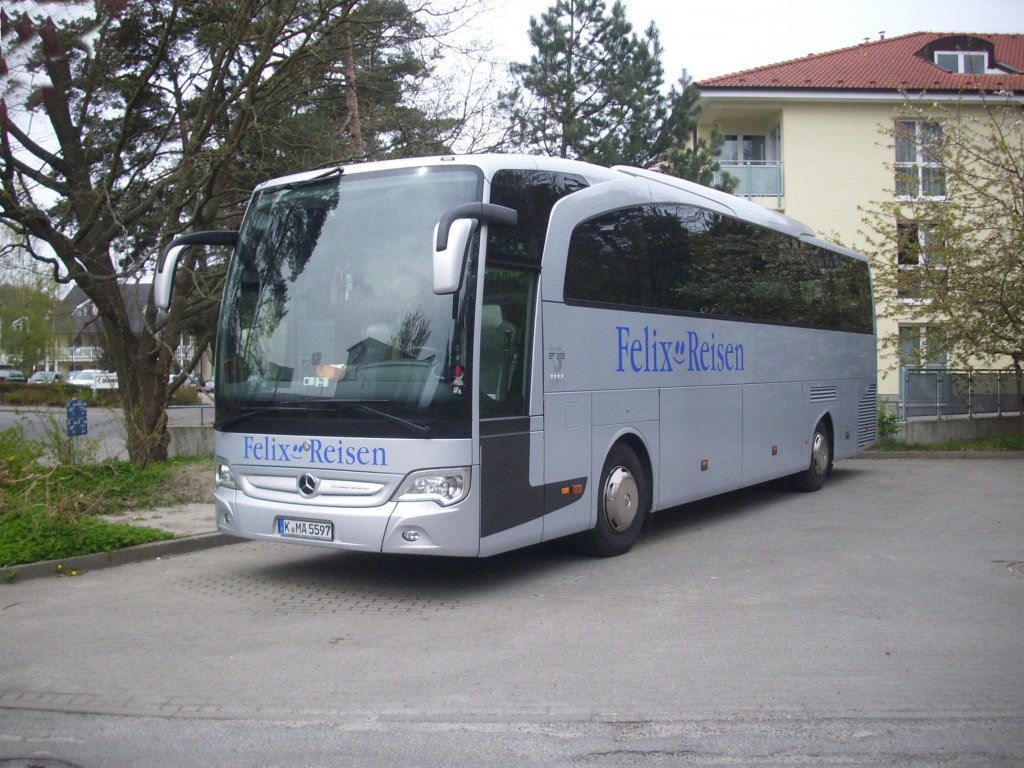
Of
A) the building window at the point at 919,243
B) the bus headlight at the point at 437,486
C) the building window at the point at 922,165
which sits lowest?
the bus headlight at the point at 437,486

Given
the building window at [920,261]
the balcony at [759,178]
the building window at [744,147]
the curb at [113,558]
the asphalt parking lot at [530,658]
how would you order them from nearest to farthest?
the asphalt parking lot at [530,658] < the curb at [113,558] < the building window at [920,261] < the balcony at [759,178] < the building window at [744,147]

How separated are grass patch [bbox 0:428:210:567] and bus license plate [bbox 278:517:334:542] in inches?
97.8

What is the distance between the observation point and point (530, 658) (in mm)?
6184

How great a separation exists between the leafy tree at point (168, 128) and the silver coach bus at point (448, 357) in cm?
579

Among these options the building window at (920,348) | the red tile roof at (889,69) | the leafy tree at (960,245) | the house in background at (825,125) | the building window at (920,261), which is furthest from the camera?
the house in background at (825,125)

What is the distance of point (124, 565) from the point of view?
9.37 meters

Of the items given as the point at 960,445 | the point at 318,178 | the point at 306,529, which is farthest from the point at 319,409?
the point at 960,445

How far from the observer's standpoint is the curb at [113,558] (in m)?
8.59

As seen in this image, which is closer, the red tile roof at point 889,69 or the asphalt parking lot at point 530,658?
the asphalt parking lot at point 530,658

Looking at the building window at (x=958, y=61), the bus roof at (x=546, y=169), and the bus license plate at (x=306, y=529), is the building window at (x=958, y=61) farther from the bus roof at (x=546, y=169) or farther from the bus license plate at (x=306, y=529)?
the bus license plate at (x=306, y=529)

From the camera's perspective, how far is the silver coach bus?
7398 mm

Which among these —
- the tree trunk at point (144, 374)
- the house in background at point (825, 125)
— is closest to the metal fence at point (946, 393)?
the house in background at point (825, 125)

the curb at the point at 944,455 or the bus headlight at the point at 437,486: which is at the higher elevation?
the bus headlight at the point at 437,486

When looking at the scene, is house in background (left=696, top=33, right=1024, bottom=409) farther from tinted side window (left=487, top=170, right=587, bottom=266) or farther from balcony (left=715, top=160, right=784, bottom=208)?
tinted side window (left=487, top=170, right=587, bottom=266)
